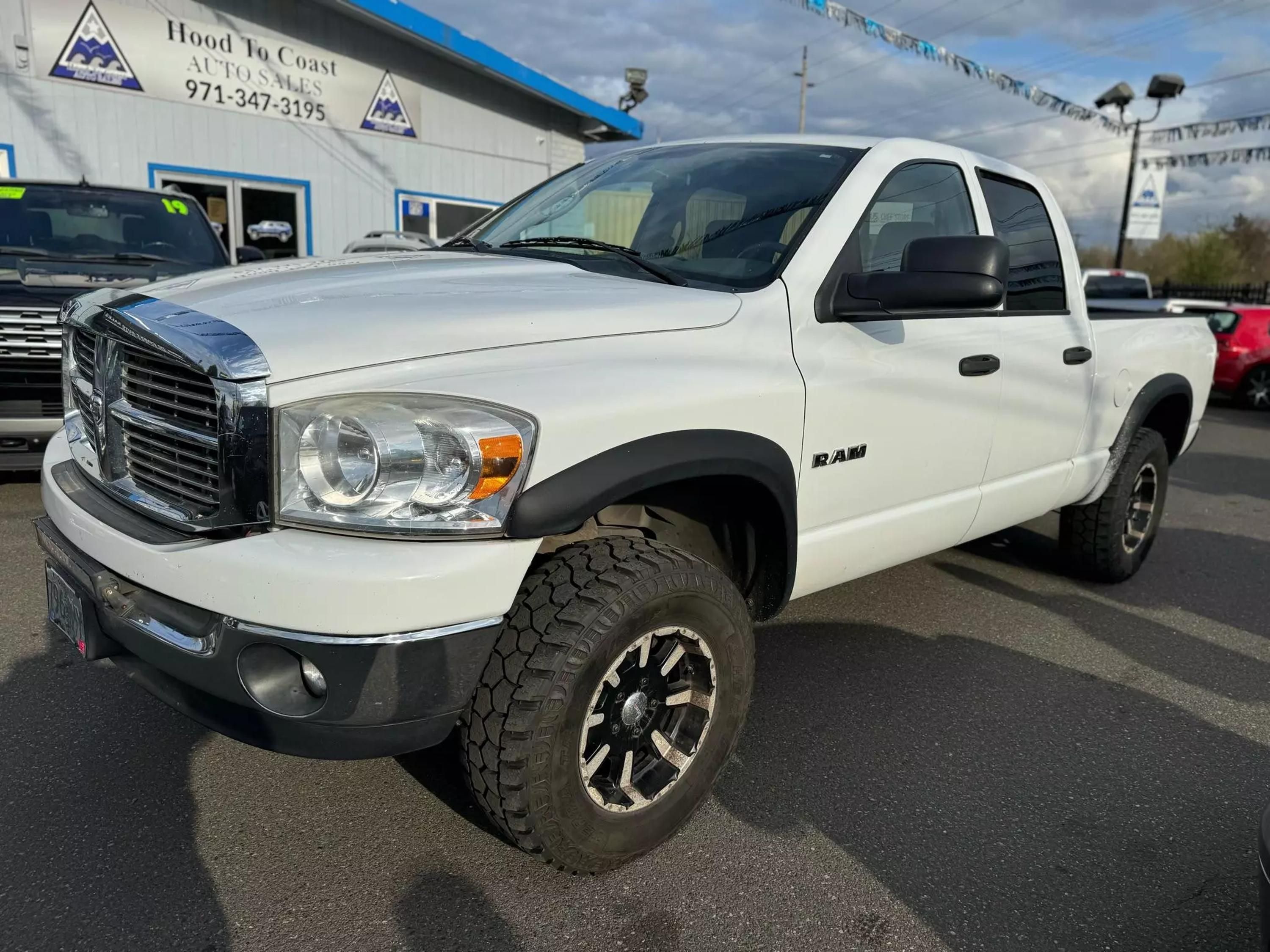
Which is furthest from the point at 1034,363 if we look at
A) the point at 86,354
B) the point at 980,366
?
the point at 86,354

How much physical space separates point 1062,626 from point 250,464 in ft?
11.9

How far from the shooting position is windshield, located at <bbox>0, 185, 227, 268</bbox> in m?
6.06

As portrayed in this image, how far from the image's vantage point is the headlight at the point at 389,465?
1.89m

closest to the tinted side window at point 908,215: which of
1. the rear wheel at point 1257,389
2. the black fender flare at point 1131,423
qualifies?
the black fender flare at point 1131,423

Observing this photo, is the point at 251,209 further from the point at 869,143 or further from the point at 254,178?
the point at 869,143

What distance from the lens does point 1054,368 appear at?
3715 mm

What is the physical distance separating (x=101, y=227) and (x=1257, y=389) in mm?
13434

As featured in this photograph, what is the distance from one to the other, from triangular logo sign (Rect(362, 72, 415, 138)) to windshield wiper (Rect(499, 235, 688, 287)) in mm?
12008

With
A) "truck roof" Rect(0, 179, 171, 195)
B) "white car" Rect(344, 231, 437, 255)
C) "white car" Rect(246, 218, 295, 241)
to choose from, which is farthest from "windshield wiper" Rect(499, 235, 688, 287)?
"white car" Rect(246, 218, 295, 241)

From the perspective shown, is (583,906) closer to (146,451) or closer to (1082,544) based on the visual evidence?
(146,451)

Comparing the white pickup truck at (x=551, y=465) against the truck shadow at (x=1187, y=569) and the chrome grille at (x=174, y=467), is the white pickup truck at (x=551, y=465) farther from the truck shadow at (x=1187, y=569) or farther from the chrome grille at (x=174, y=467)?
the truck shadow at (x=1187, y=569)

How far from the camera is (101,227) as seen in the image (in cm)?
635

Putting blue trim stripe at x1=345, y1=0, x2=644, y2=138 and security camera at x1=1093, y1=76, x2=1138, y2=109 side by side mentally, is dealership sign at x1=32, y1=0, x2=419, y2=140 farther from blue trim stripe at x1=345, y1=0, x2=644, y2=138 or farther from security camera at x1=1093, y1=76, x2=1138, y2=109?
security camera at x1=1093, y1=76, x2=1138, y2=109

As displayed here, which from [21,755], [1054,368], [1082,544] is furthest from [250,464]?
[1082,544]
